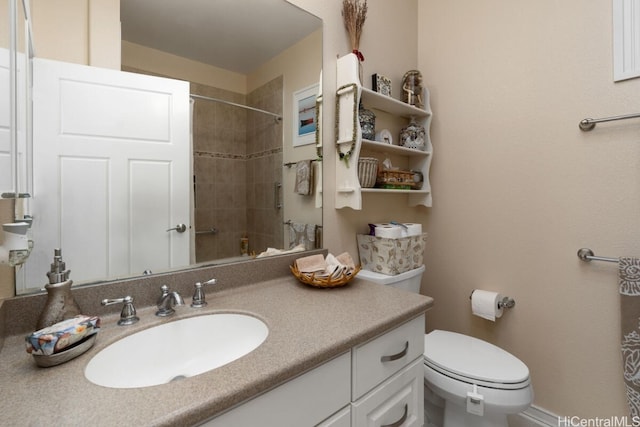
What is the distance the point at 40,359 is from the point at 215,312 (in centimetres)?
38

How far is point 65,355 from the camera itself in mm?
584

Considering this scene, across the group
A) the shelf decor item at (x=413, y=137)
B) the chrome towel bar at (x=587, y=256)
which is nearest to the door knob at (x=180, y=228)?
the shelf decor item at (x=413, y=137)

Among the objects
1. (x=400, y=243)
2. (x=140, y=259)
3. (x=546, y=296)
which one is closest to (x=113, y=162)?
(x=140, y=259)

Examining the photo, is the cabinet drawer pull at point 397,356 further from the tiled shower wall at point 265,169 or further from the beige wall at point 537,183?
the beige wall at point 537,183

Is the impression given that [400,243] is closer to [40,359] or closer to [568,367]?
[568,367]

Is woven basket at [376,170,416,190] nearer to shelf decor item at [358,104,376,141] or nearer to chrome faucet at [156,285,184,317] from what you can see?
shelf decor item at [358,104,376,141]

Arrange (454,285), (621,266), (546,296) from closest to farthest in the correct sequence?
1. (621,266)
2. (546,296)
3. (454,285)

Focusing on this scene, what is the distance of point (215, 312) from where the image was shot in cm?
88

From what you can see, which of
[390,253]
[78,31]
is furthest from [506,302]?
[78,31]

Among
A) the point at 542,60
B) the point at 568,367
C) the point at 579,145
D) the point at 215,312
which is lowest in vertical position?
the point at 568,367

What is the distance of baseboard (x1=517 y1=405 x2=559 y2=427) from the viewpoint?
54.9 inches

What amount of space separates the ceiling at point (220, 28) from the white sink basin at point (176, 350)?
0.88 m

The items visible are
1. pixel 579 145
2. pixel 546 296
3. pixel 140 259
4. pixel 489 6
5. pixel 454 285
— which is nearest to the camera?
pixel 140 259

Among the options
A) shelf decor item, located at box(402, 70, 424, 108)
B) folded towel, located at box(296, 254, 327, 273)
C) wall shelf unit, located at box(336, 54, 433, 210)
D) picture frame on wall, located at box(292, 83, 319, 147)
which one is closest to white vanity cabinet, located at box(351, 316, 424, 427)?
folded towel, located at box(296, 254, 327, 273)
